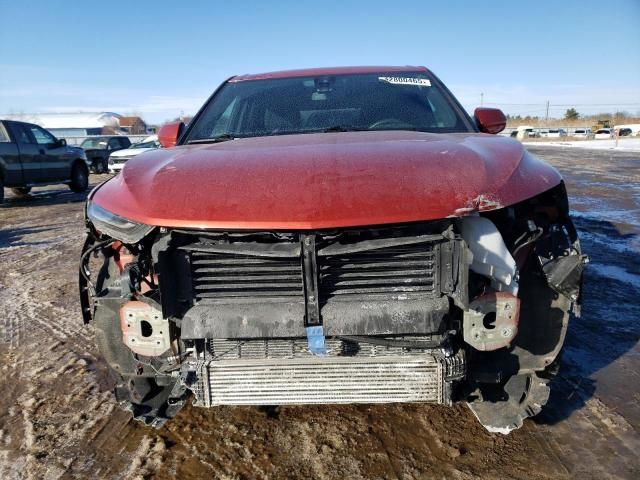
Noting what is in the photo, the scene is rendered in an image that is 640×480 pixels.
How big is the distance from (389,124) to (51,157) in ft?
35.9

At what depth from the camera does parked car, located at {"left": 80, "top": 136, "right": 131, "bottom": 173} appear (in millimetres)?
20000

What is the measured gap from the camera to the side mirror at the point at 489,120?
3.21 metres

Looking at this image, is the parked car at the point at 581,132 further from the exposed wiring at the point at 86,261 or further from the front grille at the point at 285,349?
the exposed wiring at the point at 86,261

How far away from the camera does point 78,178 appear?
1281cm

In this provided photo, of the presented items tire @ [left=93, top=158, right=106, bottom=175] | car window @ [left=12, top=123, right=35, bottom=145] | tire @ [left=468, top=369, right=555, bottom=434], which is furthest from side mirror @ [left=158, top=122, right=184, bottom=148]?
tire @ [left=93, top=158, right=106, bottom=175]

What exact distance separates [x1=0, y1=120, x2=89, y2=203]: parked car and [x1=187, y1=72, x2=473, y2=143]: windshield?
8.91 meters

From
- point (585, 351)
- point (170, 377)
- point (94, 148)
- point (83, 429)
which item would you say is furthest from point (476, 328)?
point (94, 148)

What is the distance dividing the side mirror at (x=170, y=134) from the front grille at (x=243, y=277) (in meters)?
1.50

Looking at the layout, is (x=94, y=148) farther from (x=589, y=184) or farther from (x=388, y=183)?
(x=388, y=183)

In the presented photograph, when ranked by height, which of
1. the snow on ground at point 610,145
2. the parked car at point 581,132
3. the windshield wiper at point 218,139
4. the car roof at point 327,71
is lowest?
the parked car at point 581,132

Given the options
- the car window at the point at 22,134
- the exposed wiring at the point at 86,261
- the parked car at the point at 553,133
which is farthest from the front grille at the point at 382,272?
the parked car at the point at 553,133

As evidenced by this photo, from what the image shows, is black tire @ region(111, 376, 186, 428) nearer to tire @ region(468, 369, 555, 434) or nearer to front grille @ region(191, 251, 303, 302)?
front grille @ region(191, 251, 303, 302)

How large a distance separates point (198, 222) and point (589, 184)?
1188 cm

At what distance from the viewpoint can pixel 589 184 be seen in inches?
455
